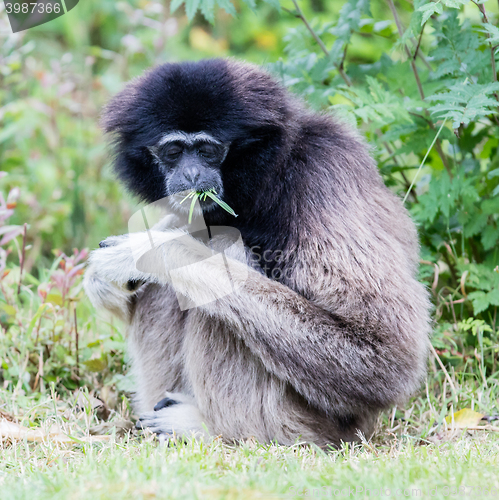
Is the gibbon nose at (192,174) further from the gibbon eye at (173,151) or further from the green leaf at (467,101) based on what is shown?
the green leaf at (467,101)

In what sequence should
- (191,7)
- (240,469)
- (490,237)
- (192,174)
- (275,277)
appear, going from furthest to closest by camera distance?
(490,237), (191,7), (192,174), (275,277), (240,469)

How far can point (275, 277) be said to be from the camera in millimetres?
4203

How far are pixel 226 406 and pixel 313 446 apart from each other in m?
0.65

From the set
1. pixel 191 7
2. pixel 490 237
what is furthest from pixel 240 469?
pixel 191 7

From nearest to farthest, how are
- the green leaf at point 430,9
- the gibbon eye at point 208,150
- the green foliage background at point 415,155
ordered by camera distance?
1. the green leaf at point 430,9
2. the gibbon eye at point 208,150
3. the green foliage background at point 415,155

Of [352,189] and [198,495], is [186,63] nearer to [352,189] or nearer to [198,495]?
[352,189]

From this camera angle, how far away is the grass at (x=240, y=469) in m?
2.63

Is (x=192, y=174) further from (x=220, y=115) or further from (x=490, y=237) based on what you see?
(x=490, y=237)

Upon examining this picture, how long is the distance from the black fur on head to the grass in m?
1.76

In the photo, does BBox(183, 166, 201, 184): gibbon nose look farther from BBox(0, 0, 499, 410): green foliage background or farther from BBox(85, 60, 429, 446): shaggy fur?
BBox(0, 0, 499, 410): green foliage background

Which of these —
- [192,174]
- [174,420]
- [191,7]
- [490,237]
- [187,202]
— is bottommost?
[174,420]

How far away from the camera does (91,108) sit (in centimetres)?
925

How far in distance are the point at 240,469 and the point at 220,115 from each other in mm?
2334

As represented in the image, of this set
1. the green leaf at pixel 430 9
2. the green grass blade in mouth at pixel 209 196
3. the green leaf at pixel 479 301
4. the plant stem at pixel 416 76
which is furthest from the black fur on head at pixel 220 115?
the green leaf at pixel 479 301
